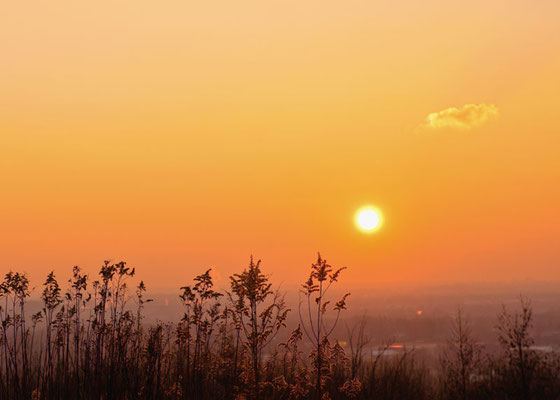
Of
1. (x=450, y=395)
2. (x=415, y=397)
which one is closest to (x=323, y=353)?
(x=415, y=397)

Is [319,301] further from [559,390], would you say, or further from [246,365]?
[559,390]

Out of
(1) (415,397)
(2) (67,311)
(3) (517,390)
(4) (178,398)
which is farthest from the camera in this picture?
(3) (517,390)

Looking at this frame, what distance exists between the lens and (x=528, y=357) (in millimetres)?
12672

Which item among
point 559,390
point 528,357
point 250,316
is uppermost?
point 250,316

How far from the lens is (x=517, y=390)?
496 inches

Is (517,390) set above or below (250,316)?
below

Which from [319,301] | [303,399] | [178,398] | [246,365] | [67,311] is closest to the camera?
[319,301]

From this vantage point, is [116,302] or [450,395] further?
[450,395]

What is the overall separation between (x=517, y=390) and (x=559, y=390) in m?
2.77

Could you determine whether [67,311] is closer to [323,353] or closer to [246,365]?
[246,365]

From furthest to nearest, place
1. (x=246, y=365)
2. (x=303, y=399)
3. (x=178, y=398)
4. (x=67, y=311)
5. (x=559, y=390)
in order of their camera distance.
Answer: (x=559, y=390), (x=303, y=399), (x=67, y=311), (x=178, y=398), (x=246, y=365)

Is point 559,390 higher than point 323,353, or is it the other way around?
point 323,353

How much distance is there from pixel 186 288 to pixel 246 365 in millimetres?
1085

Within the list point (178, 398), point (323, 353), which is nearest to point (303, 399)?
point (178, 398)
